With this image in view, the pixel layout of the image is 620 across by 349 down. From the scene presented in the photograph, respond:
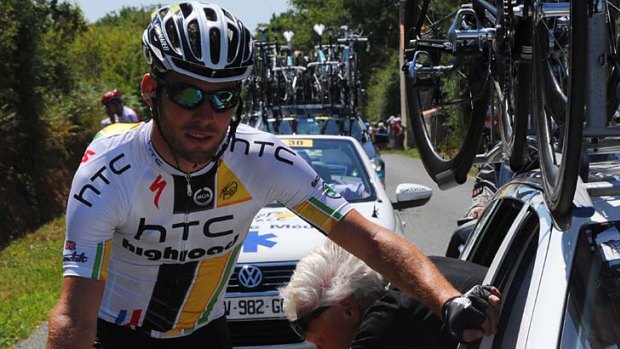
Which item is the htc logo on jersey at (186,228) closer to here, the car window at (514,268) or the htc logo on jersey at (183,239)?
the htc logo on jersey at (183,239)

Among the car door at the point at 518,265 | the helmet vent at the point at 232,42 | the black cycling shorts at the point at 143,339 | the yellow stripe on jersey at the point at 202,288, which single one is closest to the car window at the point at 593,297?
the car door at the point at 518,265

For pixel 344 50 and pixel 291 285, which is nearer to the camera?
pixel 291 285

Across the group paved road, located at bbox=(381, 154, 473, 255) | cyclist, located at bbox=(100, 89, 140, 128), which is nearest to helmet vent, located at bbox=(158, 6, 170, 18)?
paved road, located at bbox=(381, 154, 473, 255)

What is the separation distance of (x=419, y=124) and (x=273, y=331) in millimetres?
1850

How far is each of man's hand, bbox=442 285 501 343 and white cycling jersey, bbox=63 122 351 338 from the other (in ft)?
3.12

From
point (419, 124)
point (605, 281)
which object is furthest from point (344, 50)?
point (605, 281)

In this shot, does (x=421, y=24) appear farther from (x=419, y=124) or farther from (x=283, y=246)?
(x=283, y=246)

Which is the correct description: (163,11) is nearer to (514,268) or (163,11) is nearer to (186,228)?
(186,228)

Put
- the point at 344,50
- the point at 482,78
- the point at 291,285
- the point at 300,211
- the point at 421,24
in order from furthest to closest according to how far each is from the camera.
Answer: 1. the point at 344,50
2. the point at 421,24
3. the point at 482,78
4. the point at 300,211
5. the point at 291,285

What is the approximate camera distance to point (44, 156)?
19594 millimetres

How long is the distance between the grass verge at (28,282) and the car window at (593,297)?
6416 millimetres

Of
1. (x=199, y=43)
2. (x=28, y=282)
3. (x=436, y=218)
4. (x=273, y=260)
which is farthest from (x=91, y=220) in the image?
(x=436, y=218)

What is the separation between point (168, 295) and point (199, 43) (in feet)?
3.11

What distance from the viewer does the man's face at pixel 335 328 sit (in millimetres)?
3236
